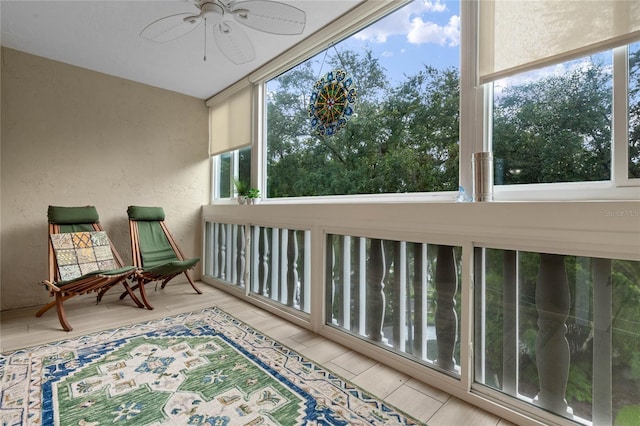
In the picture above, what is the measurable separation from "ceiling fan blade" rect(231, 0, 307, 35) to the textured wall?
2459 millimetres

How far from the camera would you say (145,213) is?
3.55 meters

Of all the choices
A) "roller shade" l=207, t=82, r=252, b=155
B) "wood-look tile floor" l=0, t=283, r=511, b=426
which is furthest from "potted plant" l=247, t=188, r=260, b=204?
"wood-look tile floor" l=0, t=283, r=511, b=426

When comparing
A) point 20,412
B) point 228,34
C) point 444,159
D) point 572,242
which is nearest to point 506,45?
point 444,159

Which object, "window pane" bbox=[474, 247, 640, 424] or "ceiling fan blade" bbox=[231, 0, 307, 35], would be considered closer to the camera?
"window pane" bbox=[474, 247, 640, 424]

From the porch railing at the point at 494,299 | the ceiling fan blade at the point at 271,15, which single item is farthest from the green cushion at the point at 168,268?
the ceiling fan blade at the point at 271,15

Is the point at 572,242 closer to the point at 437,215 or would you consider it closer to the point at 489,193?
the point at 489,193

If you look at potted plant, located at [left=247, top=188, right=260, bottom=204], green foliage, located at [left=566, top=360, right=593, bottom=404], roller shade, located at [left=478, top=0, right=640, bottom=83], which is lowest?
green foliage, located at [left=566, top=360, right=593, bottom=404]

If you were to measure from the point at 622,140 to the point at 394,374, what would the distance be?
1661 mm

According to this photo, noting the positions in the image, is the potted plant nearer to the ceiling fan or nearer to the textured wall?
the textured wall

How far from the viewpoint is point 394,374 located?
1853mm

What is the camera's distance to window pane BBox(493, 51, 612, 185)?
4.64 ft

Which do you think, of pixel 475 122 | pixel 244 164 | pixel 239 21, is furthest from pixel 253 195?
pixel 475 122

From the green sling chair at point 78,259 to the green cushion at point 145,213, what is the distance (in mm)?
326

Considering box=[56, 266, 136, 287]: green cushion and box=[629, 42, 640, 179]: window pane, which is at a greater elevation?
box=[629, 42, 640, 179]: window pane
